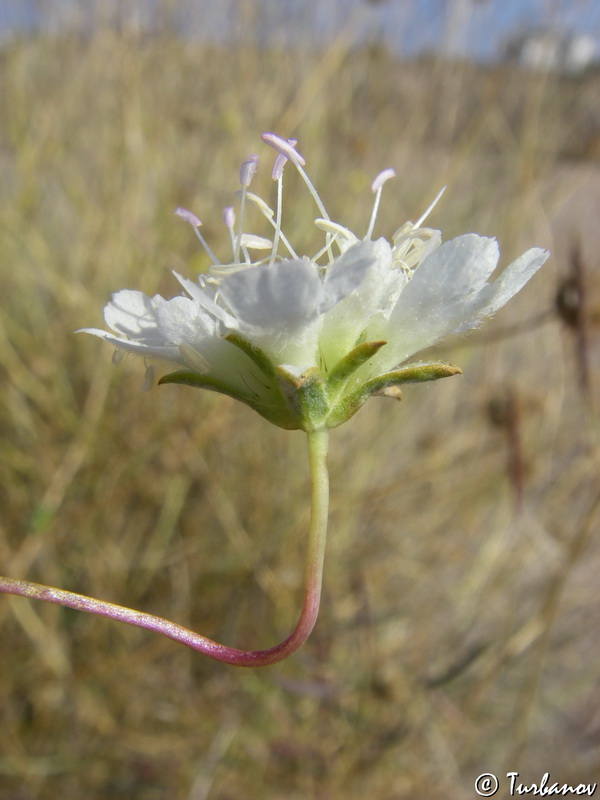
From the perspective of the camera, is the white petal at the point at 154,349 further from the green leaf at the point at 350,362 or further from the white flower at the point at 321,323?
the green leaf at the point at 350,362

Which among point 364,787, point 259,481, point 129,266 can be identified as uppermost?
Result: point 129,266

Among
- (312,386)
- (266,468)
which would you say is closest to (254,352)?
(312,386)

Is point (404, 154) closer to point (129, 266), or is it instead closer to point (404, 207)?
point (404, 207)

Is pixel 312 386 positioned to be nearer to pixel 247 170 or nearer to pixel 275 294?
pixel 275 294

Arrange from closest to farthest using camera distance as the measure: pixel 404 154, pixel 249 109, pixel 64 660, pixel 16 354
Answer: pixel 64 660, pixel 16 354, pixel 249 109, pixel 404 154

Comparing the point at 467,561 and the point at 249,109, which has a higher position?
the point at 249,109

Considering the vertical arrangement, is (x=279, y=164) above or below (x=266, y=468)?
below

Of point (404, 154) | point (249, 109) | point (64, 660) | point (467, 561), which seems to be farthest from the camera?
point (404, 154)

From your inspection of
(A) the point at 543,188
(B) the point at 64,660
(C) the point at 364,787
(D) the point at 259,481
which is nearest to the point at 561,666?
(C) the point at 364,787
